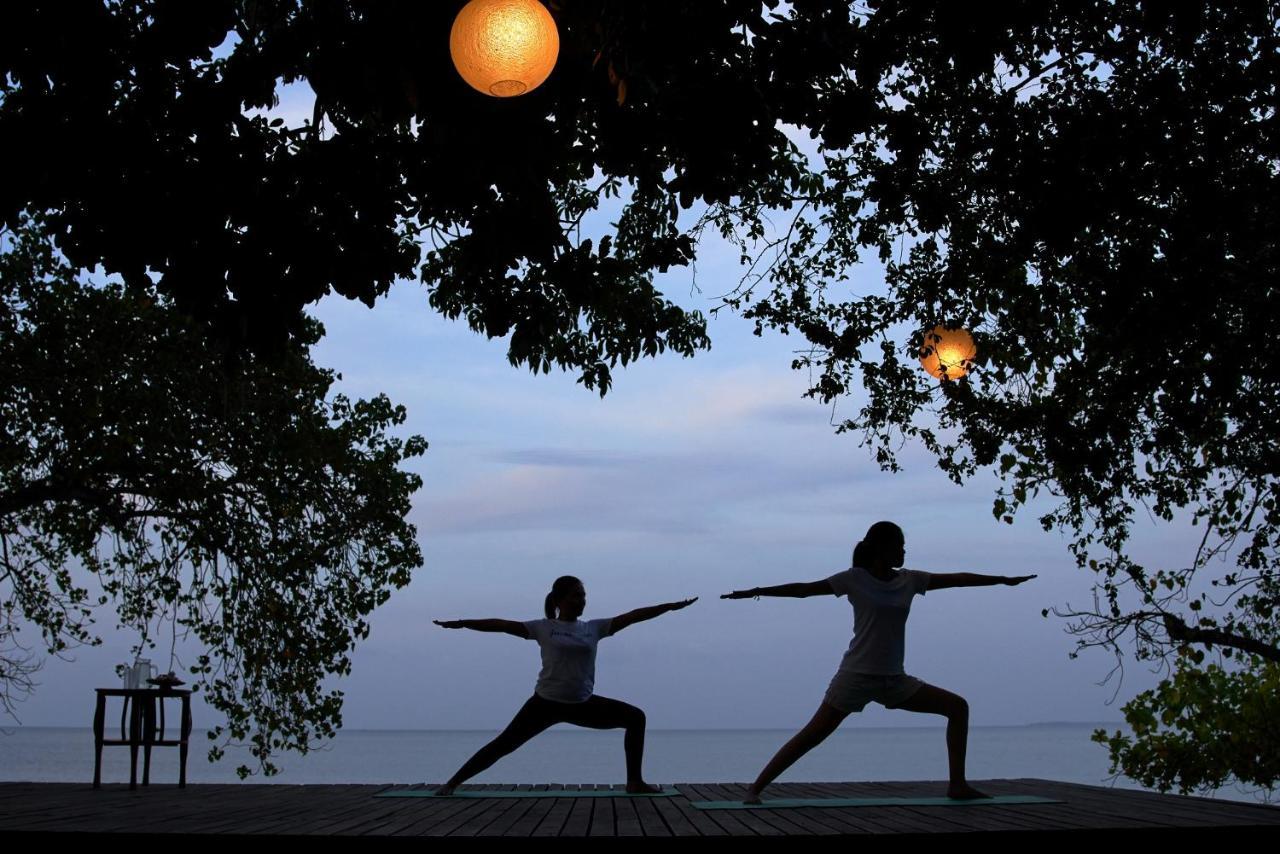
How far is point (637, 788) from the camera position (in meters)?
9.07

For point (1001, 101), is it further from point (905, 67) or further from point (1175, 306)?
point (1175, 306)

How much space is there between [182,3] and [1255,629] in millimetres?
10419

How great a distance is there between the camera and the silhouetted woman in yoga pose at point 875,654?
7.58 meters

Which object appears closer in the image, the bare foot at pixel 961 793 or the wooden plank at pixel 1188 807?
the wooden plank at pixel 1188 807

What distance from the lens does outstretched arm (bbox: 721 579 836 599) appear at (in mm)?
7617

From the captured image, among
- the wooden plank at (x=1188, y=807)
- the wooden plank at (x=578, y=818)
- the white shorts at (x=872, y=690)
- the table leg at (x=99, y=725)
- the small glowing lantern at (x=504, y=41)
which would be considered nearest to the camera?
the small glowing lantern at (x=504, y=41)

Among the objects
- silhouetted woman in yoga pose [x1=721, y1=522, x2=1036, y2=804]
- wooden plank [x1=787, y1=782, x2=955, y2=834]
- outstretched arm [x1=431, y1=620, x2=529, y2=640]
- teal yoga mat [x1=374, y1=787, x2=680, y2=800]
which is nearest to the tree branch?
wooden plank [x1=787, y1=782, x2=955, y2=834]

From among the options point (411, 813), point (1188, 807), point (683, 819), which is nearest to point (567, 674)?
point (411, 813)

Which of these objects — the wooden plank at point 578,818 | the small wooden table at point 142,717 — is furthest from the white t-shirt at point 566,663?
the small wooden table at point 142,717

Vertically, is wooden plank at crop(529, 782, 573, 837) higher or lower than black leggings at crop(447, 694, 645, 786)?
lower

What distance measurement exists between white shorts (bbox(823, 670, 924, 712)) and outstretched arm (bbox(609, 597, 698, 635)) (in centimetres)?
133

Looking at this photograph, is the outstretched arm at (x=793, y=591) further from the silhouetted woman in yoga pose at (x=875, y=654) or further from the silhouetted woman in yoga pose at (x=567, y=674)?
the silhouetted woman in yoga pose at (x=567, y=674)

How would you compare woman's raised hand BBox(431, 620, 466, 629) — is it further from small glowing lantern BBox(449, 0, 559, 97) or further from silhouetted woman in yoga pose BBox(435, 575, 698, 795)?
small glowing lantern BBox(449, 0, 559, 97)

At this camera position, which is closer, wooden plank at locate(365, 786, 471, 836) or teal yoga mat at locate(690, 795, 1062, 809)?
wooden plank at locate(365, 786, 471, 836)
